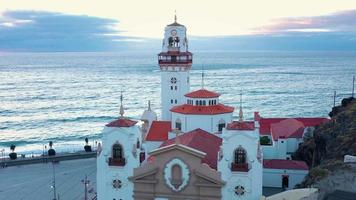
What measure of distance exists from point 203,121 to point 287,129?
13.6 meters

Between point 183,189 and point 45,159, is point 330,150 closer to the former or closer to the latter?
point 183,189

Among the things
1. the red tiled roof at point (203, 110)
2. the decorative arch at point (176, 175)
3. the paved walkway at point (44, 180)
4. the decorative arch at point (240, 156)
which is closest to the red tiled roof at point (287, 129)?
the red tiled roof at point (203, 110)

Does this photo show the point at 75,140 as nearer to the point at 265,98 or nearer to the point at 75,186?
the point at 75,186

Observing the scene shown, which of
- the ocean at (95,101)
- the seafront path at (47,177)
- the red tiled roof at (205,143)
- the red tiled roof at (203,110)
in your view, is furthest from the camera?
the ocean at (95,101)

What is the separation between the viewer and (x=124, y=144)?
95.2ft

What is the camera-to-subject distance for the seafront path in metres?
39.1

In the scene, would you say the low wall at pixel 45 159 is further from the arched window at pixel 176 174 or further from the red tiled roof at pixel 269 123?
the arched window at pixel 176 174

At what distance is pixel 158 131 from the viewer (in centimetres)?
4075

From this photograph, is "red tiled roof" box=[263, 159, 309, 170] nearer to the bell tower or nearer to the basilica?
the basilica

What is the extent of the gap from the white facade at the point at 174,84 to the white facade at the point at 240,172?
70.1ft

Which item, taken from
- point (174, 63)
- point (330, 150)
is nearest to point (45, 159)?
point (174, 63)

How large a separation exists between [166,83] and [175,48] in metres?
4.09

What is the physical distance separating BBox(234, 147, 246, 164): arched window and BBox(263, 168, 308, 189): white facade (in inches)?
403

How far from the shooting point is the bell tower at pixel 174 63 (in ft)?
155
